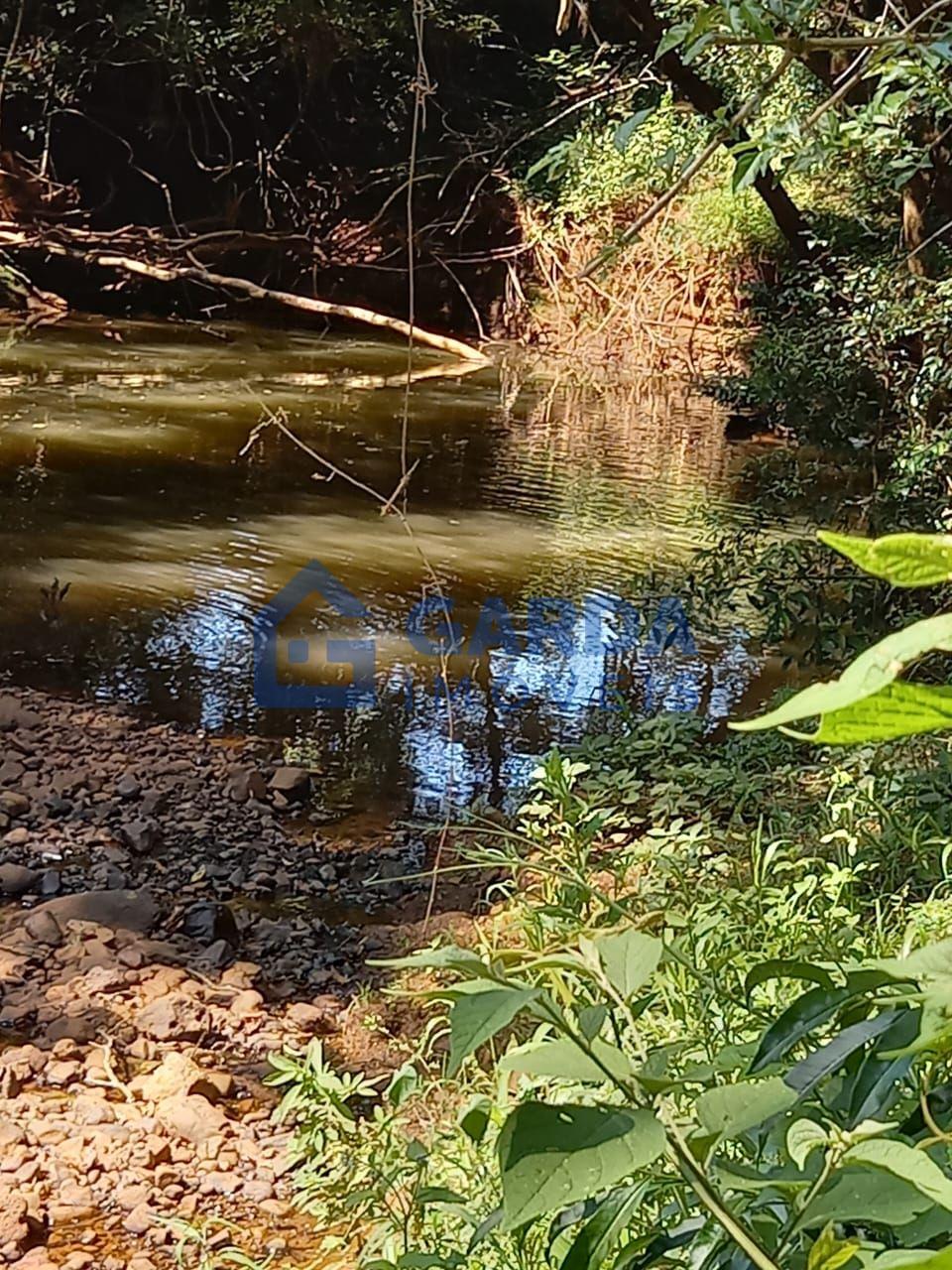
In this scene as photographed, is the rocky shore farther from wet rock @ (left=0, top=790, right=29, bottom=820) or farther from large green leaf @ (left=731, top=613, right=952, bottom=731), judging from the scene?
large green leaf @ (left=731, top=613, right=952, bottom=731)

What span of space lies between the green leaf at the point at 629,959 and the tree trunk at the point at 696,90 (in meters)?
3.58

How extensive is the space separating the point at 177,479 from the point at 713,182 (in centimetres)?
503

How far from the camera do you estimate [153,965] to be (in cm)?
286

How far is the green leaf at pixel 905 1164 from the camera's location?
438 millimetres

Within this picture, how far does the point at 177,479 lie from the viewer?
736 cm

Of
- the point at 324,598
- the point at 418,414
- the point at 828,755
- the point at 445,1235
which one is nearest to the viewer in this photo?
the point at 445,1235

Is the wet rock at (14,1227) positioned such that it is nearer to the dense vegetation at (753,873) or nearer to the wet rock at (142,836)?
the dense vegetation at (753,873)

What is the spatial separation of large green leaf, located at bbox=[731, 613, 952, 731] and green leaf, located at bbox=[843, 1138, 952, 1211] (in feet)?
0.65

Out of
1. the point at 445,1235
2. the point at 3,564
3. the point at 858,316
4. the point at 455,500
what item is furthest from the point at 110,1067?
the point at 455,500

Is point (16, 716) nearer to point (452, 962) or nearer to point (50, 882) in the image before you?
point (50, 882)

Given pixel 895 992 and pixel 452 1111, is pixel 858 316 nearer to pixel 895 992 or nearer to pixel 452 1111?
pixel 452 1111

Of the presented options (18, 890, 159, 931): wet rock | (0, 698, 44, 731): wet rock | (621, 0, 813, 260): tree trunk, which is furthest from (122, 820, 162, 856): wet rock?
(621, 0, 813, 260): tree trunk

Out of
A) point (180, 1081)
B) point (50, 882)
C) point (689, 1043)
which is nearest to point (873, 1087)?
point (689, 1043)

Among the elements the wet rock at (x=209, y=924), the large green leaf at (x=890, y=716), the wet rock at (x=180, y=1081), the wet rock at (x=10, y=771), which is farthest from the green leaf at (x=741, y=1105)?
the wet rock at (x=10, y=771)
